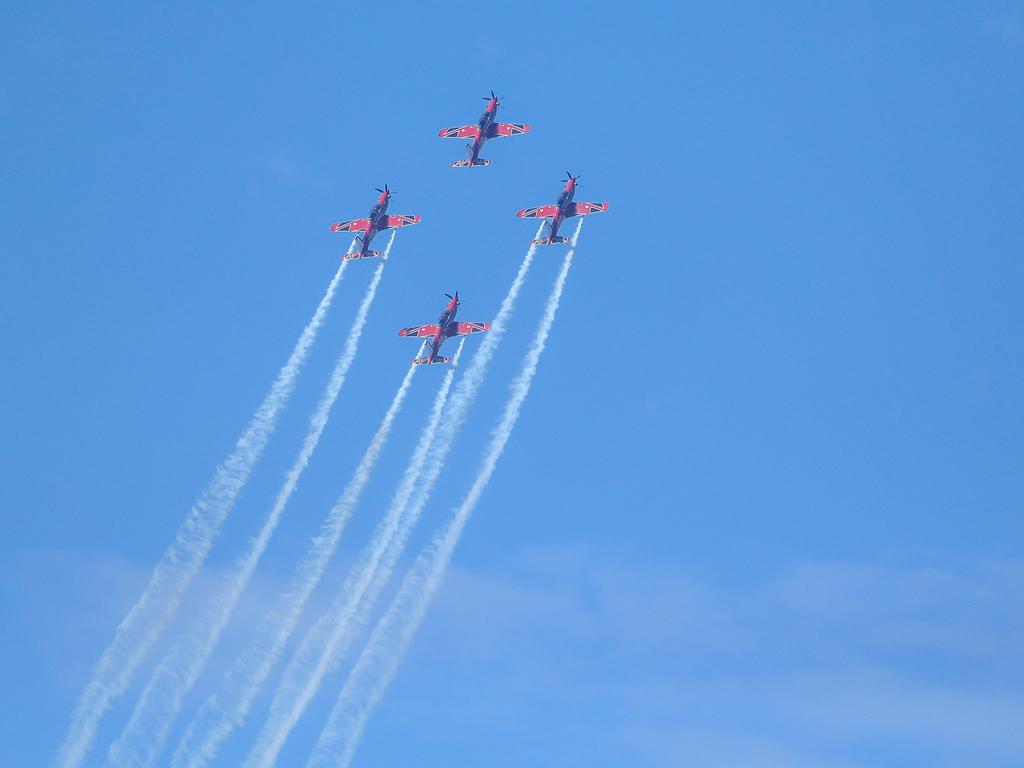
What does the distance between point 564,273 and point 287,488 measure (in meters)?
29.1

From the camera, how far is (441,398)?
132000mm

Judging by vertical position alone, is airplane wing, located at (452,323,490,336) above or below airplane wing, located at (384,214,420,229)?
below

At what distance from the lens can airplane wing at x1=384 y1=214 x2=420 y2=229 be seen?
5837 inches

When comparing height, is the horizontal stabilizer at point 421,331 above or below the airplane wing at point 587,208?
below

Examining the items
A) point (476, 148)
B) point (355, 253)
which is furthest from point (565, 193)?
point (355, 253)

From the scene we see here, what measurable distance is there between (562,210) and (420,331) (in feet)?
47.7

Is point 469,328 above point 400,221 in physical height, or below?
below

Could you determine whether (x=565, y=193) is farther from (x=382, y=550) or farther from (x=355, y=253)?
(x=382, y=550)

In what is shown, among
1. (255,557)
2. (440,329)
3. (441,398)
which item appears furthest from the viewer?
(440,329)

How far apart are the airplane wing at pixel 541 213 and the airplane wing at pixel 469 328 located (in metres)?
9.90

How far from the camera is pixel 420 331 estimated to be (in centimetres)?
14412

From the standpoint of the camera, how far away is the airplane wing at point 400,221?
14825 cm

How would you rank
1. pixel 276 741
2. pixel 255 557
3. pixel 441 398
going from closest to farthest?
1. pixel 276 741
2. pixel 255 557
3. pixel 441 398

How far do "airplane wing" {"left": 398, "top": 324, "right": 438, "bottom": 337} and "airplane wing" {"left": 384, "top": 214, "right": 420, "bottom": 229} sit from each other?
868cm
